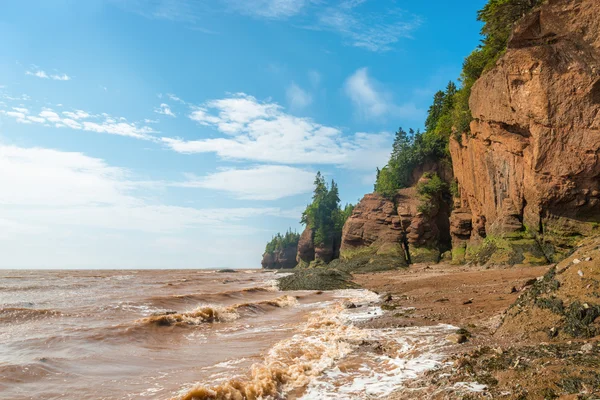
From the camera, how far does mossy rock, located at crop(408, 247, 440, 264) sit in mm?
42803

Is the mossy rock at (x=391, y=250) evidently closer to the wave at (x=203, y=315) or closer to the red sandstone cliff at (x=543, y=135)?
the red sandstone cliff at (x=543, y=135)

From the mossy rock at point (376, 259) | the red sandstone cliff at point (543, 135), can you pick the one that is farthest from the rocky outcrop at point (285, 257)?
the red sandstone cliff at point (543, 135)

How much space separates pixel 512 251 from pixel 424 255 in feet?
62.2

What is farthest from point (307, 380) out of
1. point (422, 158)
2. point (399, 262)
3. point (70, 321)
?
point (422, 158)

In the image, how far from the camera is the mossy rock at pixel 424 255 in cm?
4280

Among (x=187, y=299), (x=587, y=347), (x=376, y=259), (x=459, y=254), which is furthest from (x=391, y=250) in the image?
(x=587, y=347)

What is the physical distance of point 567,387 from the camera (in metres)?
4.05

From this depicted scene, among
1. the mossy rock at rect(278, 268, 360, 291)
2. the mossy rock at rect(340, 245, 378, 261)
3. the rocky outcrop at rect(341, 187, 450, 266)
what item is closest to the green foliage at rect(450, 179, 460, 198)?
the rocky outcrop at rect(341, 187, 450, 266)

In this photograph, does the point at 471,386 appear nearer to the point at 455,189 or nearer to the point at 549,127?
the point at 549,127

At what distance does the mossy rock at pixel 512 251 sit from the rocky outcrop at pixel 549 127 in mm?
106

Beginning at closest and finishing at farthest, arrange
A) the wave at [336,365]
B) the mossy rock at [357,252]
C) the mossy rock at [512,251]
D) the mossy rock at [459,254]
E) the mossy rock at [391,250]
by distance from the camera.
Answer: the wave at [336,365], the mossy rock at [512,251], the mossy rock at [459,254], the mossy rock at [391,250], the mossy rock at [357,252]

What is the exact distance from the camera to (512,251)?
25.2m

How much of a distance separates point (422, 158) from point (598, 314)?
1909 inches

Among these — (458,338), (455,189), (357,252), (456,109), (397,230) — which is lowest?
(458,338)
